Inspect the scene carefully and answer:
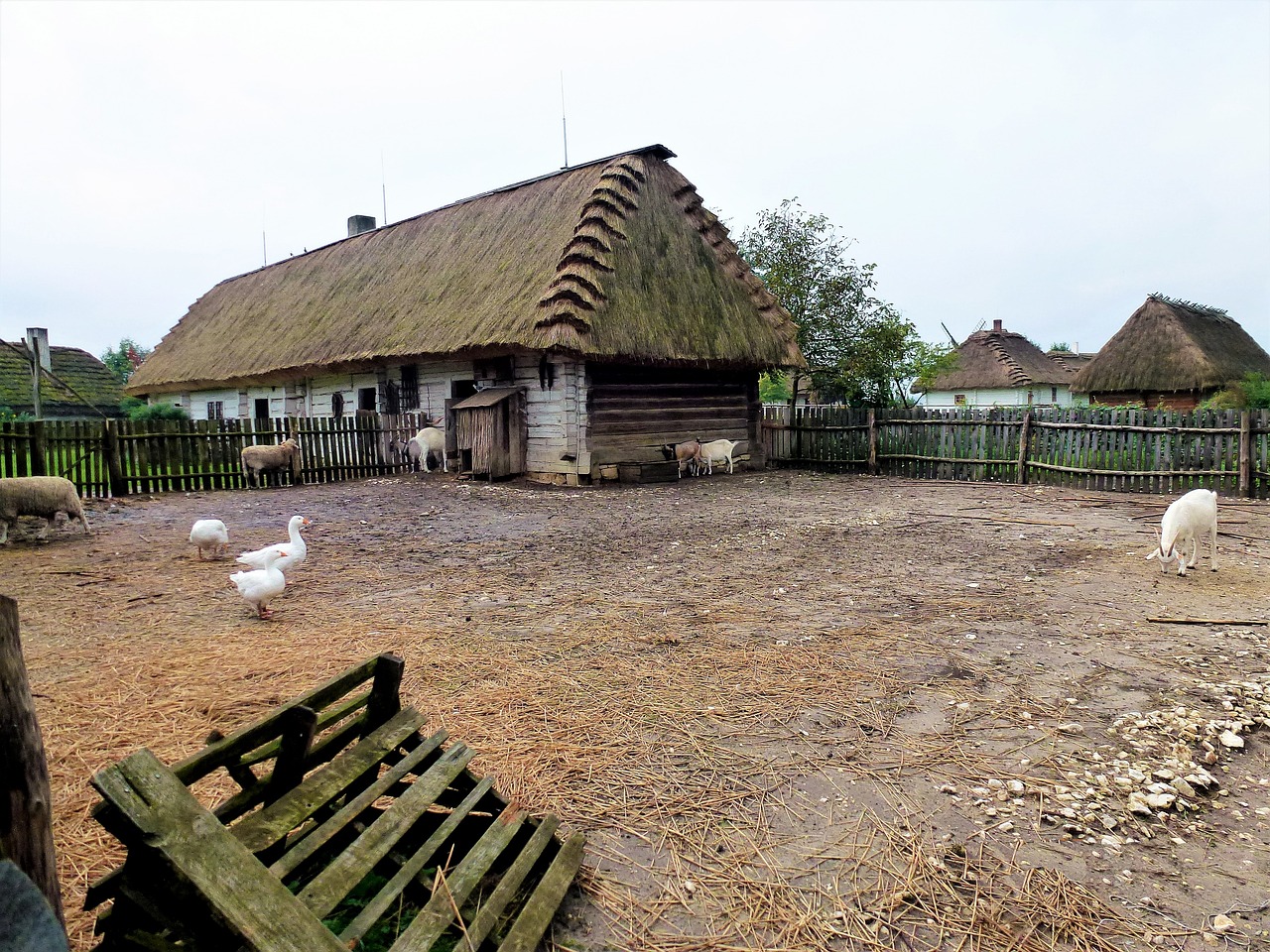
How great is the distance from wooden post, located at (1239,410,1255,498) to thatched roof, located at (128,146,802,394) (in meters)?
8.82

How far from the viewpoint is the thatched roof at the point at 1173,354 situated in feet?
78.9

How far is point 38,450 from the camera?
1109 centimetres

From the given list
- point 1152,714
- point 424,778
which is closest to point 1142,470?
point 1152,714

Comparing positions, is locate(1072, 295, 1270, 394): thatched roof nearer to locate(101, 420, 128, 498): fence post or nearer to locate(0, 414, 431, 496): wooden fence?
locate(0, 414, 431, 496): wooden fence

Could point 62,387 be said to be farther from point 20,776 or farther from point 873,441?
point 20,776

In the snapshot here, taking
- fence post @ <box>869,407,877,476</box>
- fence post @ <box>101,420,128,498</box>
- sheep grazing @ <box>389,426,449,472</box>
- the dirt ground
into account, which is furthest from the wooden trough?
fence post @ <box>869,407,877,476</box>

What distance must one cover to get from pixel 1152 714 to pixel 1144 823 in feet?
3.53

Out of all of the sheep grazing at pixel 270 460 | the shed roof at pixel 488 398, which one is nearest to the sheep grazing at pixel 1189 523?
the shed roof at pixel 488 398

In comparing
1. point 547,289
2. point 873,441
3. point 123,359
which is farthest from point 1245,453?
point 123,359

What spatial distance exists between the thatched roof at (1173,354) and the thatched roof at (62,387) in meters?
38.7

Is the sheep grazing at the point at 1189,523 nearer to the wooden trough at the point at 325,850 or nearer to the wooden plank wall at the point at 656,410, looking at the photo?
the wooden trough at the point at 325,850

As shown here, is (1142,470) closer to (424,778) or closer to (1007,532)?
(1007,532)

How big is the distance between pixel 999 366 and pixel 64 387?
142 feet

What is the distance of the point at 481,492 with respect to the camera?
13.0 metres
